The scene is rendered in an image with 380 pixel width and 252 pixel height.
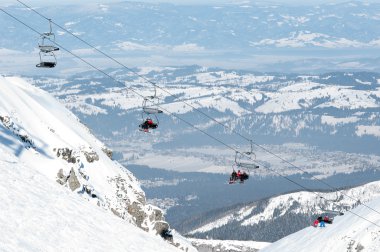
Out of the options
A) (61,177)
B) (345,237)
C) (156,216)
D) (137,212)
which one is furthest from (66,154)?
(345,237)

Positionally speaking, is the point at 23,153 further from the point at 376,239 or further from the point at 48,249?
the point at 376,239

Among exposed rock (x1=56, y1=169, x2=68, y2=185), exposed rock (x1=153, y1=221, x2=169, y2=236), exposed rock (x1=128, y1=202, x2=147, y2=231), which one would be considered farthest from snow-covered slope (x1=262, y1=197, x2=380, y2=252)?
exposed rock (x1=56, y1=169, x2=68, y2=185)

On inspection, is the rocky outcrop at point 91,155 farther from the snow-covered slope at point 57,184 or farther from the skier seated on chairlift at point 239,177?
the skier seated on chairlift at point 239,177

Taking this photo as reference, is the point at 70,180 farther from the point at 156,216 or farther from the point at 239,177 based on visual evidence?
the point at 239,177

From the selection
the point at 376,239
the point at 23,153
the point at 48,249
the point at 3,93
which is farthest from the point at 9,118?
the point at 376,239

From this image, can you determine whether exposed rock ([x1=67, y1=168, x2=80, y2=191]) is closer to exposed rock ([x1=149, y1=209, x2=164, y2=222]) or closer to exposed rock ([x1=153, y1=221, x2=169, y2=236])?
exposed rock ([x1=149, y1=209, x2=164, y2=222])
